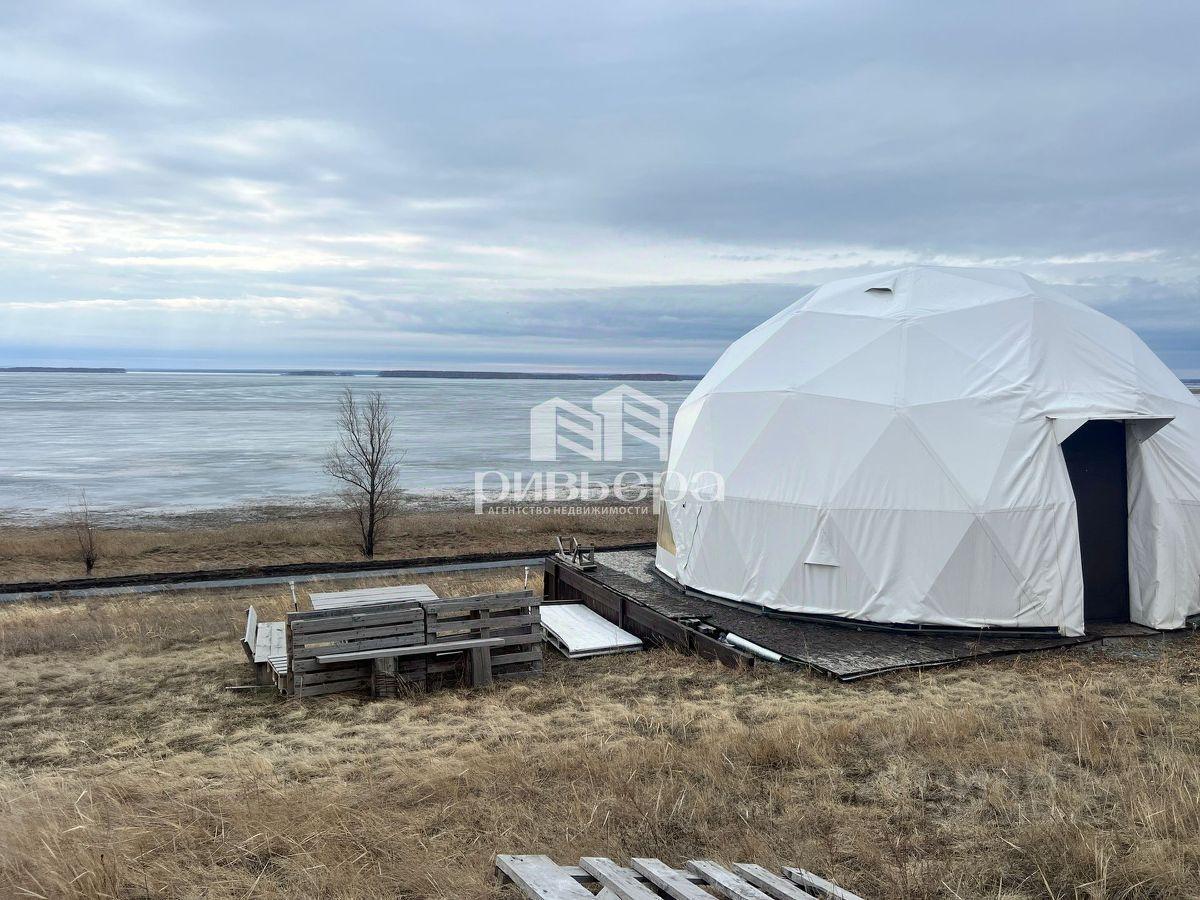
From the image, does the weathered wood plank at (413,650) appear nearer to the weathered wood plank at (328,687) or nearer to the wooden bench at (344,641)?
the wooden bench at (344,641)

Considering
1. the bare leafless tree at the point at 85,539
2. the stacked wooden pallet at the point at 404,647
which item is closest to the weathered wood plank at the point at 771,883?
the stacked wooden pallet at the point at 404,647

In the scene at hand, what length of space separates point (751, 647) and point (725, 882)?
7.07 meters

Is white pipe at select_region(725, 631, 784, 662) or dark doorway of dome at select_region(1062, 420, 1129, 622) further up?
dark doorway of dome at select_region(1062, 420, 1129, 622)

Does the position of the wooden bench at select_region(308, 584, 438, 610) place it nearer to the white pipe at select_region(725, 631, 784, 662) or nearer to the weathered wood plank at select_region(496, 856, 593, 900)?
the white pipe at select_region(725, 631, 784, 662)

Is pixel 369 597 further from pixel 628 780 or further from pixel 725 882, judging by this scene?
pixel 725 882

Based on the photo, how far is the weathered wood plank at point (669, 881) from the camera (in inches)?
154

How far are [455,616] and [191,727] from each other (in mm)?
3474

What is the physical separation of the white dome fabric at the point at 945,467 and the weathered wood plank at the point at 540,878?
852 cm

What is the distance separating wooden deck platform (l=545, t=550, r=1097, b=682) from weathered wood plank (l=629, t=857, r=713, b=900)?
634cm

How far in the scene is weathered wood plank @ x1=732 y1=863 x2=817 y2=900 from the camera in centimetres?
395

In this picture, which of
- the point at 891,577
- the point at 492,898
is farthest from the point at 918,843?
the point at 891,577

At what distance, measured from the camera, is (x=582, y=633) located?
13.1 m

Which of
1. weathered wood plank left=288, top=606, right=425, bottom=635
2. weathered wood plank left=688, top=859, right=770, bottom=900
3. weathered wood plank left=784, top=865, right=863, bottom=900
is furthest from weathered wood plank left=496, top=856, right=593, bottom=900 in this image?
weathered wood plank left=288, top=606, right=425, bottom=635
